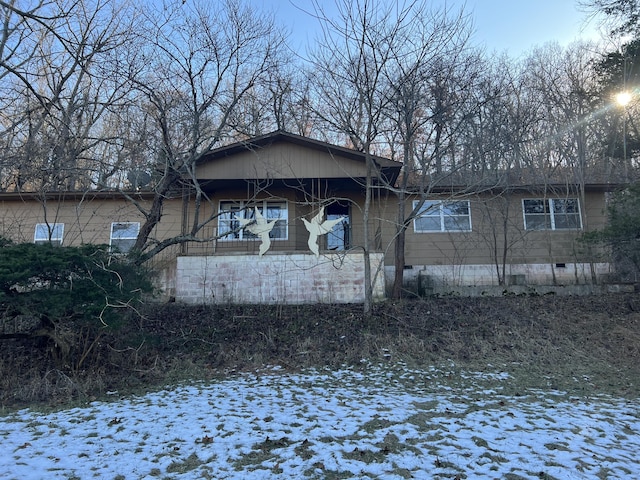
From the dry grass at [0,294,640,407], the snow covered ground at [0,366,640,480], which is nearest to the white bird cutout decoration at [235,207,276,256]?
the dry grass at [0,294,640,407]

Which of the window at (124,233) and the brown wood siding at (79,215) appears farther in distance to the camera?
the window at (124,233)

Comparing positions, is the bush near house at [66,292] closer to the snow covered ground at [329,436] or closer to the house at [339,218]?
the snow covered ground at [329,436]

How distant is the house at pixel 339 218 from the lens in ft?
37.9

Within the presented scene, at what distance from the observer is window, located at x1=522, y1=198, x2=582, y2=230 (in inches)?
504

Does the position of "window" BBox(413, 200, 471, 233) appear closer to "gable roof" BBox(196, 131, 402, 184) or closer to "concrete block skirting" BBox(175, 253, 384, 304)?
"gable roof" BBox(196, 131, 402, 184)

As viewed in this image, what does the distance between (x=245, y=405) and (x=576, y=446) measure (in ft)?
11.5

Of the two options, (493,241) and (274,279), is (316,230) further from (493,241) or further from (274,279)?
(493,241)

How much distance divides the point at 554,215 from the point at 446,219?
11.1 feet

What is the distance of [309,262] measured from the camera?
34.8 feet

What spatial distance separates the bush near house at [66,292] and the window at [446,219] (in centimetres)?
881

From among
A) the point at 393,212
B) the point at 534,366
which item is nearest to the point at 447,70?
the point at 393,212

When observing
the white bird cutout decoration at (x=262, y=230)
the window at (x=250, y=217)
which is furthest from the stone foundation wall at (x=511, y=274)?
the white bird cutout decoration at (x=262, y=230)

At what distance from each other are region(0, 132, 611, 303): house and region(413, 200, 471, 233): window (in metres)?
0.03

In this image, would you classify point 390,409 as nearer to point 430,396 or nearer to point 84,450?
point 430,396
